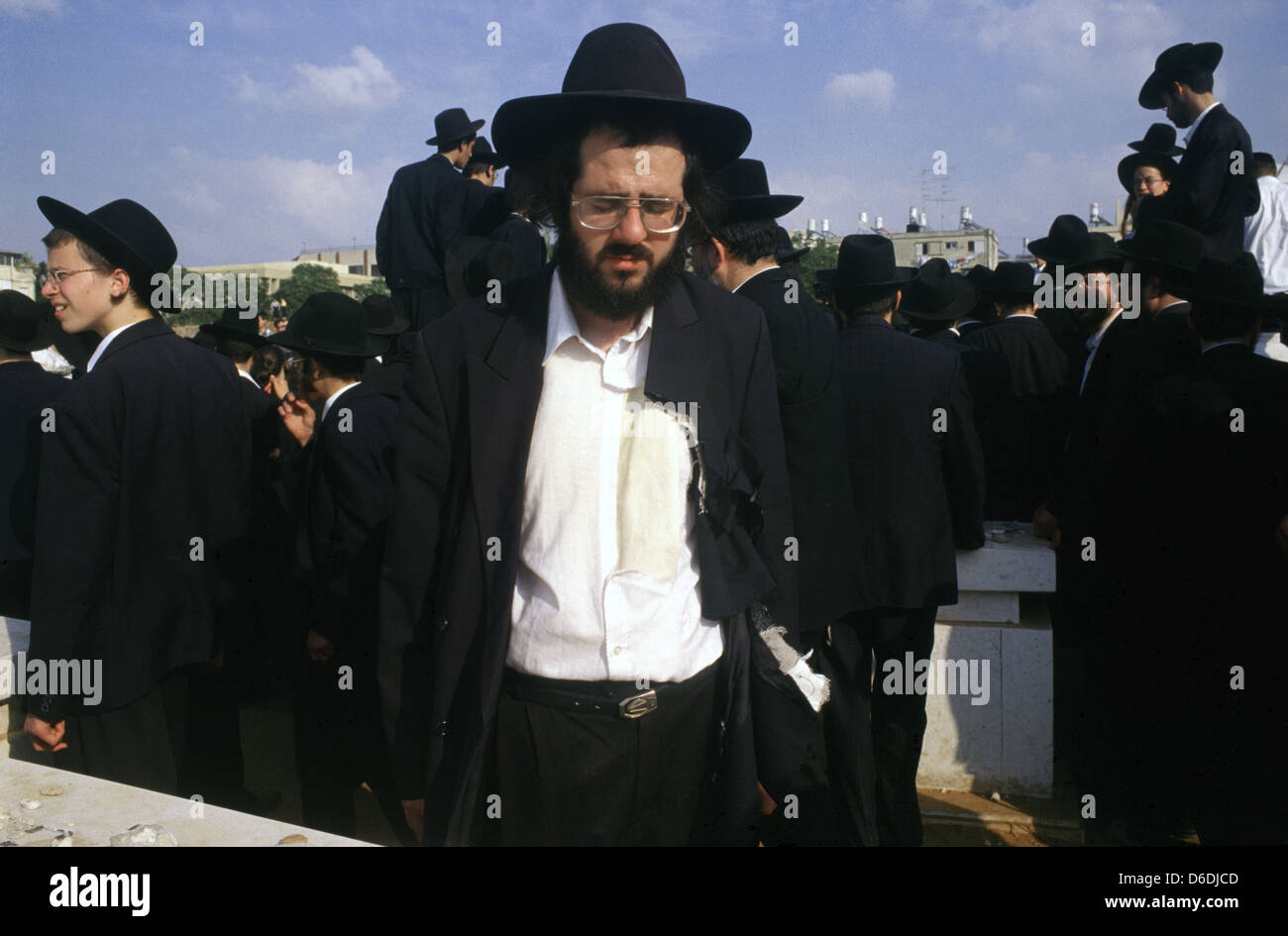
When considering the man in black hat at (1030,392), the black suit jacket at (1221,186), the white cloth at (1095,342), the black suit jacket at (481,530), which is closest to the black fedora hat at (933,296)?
the man in black hat at (1030,392)

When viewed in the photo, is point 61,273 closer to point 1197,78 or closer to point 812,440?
point 812,440

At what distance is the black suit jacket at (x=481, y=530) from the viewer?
2080 mm

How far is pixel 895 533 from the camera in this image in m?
3.98

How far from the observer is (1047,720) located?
15.0 ft

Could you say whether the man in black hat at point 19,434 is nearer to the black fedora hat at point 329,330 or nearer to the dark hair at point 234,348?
the black fedora hat at point 329,330

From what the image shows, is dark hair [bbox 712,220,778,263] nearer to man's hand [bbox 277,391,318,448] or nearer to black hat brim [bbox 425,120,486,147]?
man's hand [bbox 277,391,318,448]

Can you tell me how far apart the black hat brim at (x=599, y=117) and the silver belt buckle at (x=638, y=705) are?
50.0 inches

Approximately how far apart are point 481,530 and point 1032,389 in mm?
4373

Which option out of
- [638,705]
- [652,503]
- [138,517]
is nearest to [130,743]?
[138,517]

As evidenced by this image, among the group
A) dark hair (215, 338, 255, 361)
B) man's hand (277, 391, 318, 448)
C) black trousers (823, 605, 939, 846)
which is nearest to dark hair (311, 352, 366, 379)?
man's hand (277, 391, 318, 448)

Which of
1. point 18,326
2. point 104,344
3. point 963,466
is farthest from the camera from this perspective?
point 18,326
